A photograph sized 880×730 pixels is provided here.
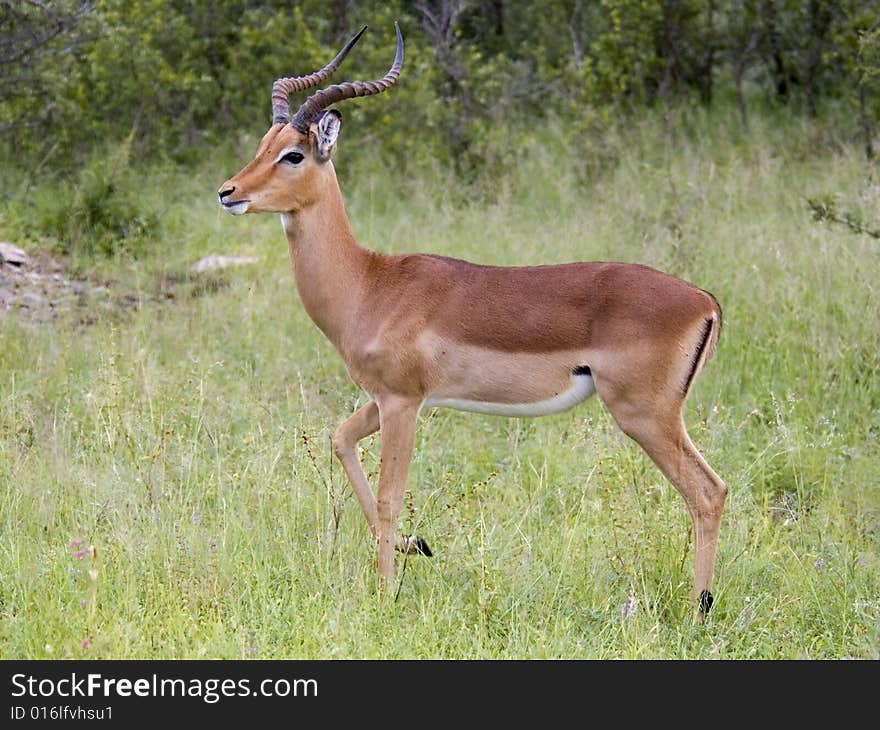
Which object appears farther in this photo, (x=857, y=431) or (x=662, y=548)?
(x=857, y=431)

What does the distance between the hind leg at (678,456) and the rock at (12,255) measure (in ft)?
14.8

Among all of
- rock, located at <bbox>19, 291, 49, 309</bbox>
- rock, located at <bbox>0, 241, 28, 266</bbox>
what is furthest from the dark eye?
rock, located at <bbox>0, 241, 28, 266</bbox>

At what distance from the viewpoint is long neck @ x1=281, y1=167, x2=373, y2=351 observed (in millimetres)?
4516

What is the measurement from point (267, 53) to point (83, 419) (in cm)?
576

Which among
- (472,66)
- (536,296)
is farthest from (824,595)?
(472,66)

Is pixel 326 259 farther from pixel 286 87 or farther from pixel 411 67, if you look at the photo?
pixel 411 67

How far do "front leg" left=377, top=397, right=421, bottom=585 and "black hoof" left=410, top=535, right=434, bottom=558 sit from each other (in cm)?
7

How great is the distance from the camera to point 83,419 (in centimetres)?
539

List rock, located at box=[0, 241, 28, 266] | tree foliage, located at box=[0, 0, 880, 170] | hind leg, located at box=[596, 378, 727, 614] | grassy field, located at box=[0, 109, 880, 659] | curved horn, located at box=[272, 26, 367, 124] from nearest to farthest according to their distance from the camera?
grassy field, located at box=[0, 109, 880, 659] < hind leg, located at box=[596, 378, 727, 614] < curved horn, located at box=[272, 26, 367, 124] < rock, located at box=[0, 241, 28, 266] < tree foliage, located at box=[0, 0, 880, 170]

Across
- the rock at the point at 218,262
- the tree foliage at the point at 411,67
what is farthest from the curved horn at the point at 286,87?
the tree foliage at the point at 411,67

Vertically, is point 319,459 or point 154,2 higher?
point 154,2

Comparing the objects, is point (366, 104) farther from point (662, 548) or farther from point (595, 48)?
point (662, 548)

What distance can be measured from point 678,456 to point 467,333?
769 millimetres

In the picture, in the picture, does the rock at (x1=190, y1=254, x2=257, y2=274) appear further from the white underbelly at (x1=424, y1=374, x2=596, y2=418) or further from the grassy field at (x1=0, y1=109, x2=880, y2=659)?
the white underbelly at (x1=424, y1=374, x2=596, y2=418)
